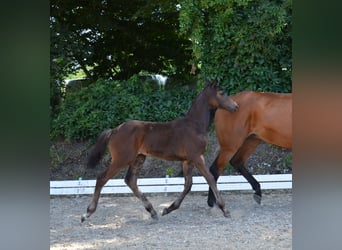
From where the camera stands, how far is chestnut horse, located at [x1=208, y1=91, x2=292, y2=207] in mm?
5352

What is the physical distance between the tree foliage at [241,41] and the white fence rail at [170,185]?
81.5 inches

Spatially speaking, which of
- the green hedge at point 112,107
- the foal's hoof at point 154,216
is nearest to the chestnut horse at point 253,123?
the foal's hoof at point 154,216

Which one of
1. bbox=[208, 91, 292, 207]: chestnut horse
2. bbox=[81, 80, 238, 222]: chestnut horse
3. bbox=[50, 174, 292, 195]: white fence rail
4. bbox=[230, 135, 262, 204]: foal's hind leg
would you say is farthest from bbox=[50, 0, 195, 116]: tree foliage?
bbox=[81, 80, 238, 222]: chestnut horse

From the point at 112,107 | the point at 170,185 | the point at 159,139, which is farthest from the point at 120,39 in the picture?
the point at 159,139

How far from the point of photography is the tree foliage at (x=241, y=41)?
779cm

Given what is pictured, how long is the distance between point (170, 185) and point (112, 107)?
230cm

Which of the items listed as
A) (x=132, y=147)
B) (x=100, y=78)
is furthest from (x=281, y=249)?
(x=100, y=78)

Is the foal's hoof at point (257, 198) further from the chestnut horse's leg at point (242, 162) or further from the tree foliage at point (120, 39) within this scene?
the tree foliage at point (120, 39)

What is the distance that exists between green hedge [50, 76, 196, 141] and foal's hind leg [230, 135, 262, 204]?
2.50 metres

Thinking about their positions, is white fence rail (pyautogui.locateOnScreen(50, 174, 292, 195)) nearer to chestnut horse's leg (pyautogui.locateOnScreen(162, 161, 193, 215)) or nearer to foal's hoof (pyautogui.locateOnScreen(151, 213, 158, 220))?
chestnut horse's leg (pyautogui.locateOnScreen(162, 161, 193, 215))
